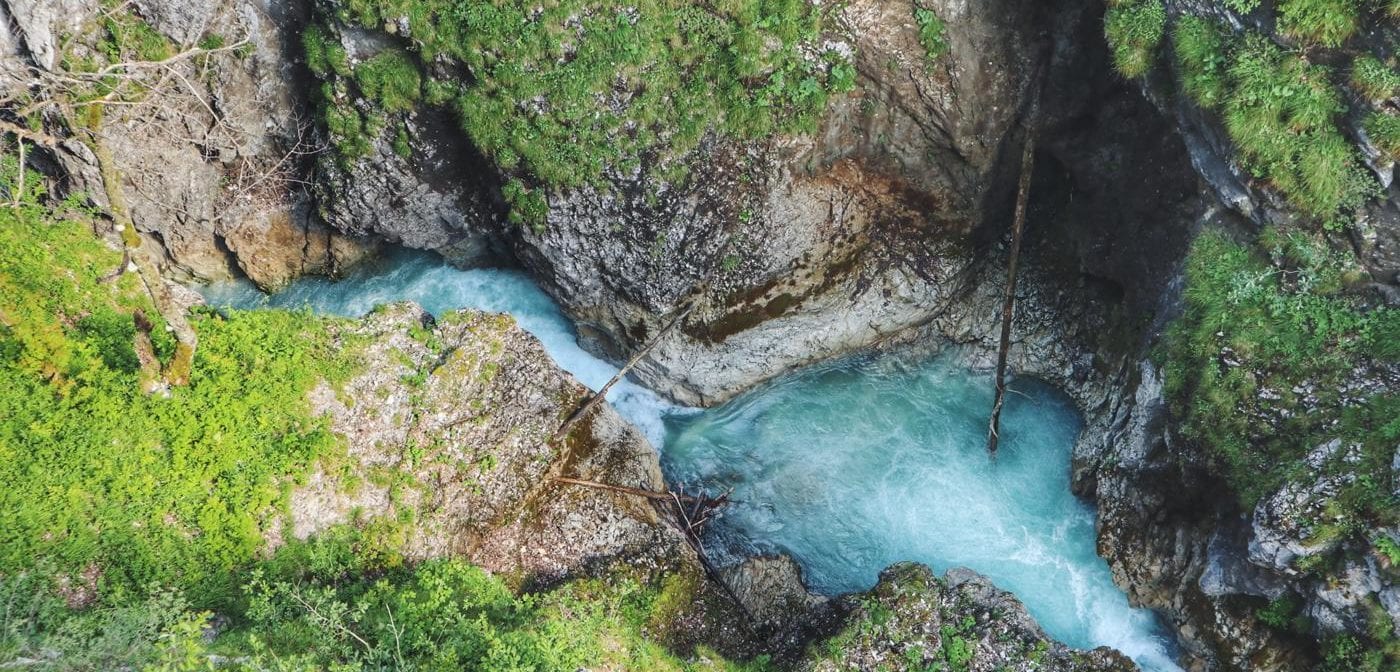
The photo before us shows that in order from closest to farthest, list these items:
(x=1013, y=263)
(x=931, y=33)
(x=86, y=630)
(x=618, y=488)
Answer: (x=86, y=630) → (x=618, y=488) → (x=931, y=33) → (x=1013, y=263)

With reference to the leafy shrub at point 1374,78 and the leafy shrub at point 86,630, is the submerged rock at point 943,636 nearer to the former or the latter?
the leafy shrub at point 86,630

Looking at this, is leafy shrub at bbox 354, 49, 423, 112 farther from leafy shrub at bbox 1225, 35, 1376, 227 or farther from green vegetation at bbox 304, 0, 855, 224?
leafy shrub at bbox 1225, 35, 1376, 227

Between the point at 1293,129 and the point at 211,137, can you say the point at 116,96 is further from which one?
the point at 1293,129

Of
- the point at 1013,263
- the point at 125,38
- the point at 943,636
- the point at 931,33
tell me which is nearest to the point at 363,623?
the point at 943,636

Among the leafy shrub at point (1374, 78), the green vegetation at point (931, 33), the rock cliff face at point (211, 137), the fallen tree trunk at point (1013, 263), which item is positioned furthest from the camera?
the fallen tree trunk at point (1013, 263)

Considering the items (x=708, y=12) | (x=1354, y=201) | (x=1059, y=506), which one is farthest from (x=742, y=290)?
(x=1354, y=201)

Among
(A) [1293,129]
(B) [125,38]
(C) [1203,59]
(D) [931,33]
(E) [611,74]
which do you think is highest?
(C) [1203,59]

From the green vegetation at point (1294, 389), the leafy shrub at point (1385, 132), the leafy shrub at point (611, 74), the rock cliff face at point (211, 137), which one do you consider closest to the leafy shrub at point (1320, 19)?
the leafy shrub at point (1385, 132)
